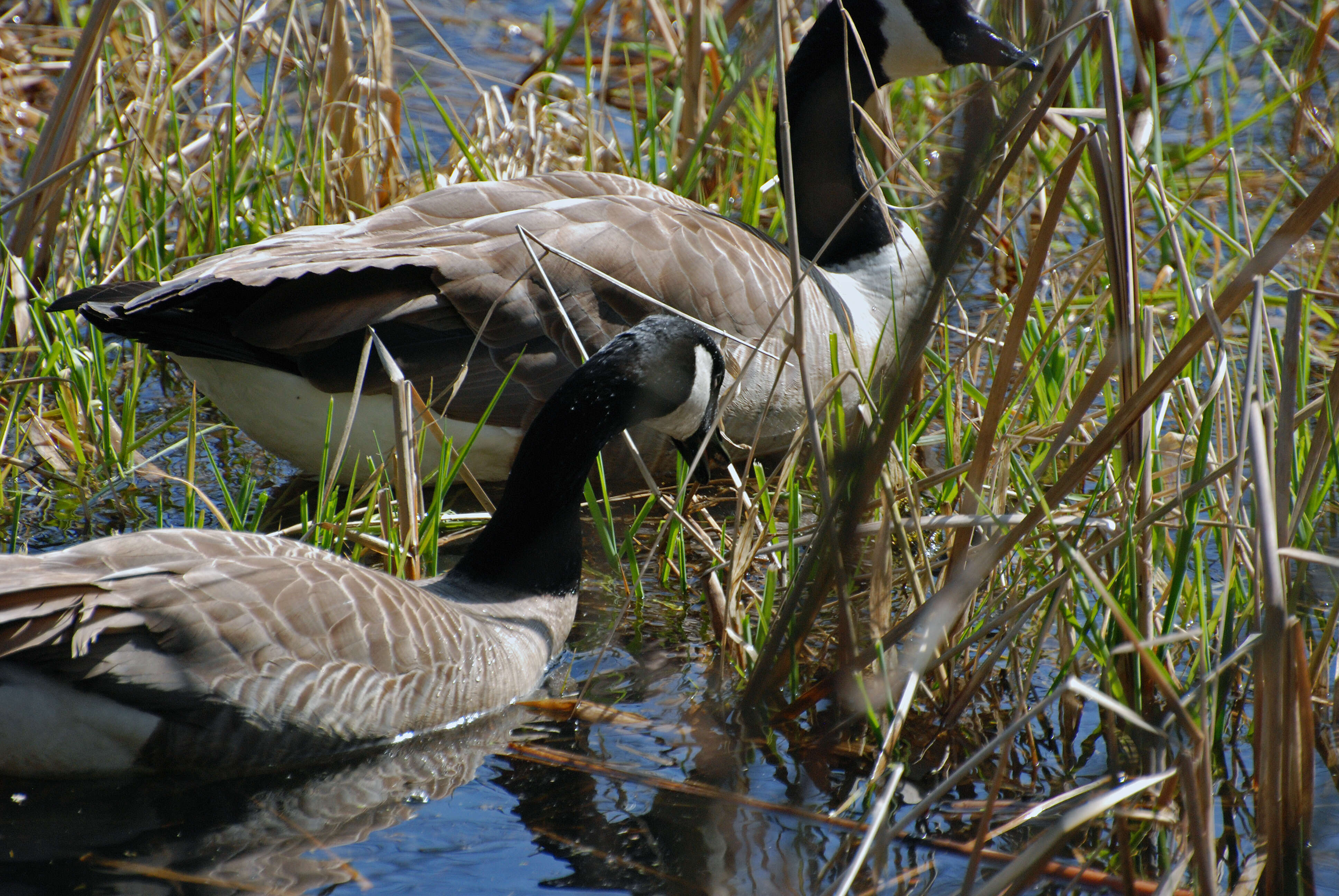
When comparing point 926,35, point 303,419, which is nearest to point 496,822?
point 303,419

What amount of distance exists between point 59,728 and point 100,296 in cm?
147

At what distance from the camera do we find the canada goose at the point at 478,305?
3.99 m

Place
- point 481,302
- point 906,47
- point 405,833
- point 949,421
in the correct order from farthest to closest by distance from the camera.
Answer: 1. point 906,47
2. point 481,302
3. point 949,421
4. point 405,833

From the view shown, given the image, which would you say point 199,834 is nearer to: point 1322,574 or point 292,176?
point 1322,574

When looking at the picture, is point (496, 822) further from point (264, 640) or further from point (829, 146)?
point (829, 146)

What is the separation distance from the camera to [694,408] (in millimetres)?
3793

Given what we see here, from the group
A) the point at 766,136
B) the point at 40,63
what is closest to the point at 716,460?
the point at 766,136

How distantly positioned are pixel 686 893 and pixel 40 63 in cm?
592

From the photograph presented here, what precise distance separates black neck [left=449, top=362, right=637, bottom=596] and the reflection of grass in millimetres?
117

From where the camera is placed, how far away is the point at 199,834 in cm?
271

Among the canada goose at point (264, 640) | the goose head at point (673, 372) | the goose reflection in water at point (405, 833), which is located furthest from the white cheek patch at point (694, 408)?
the goose reflection in water at point (405, 833)

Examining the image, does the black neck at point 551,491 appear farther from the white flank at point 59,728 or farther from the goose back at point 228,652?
the white flank at point 59,728

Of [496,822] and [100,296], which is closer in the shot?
[496,822]

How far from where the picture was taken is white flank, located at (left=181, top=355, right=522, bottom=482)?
4.14 meters
